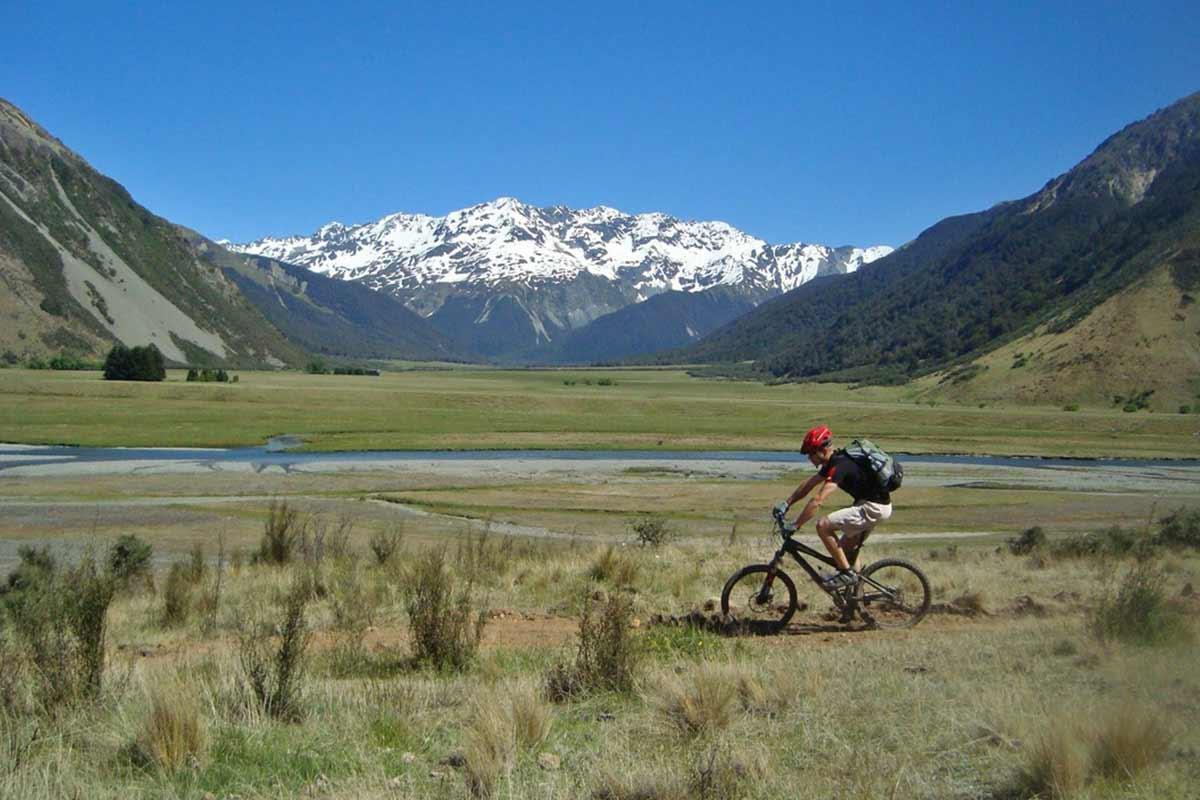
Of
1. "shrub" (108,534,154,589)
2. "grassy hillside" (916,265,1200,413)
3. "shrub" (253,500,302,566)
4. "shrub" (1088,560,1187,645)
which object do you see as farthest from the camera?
"grassy hillside" (916,265,1200,413)

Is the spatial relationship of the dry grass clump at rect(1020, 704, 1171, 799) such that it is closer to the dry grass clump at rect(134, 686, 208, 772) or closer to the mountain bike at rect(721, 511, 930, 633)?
the dry grass clump at rect(134, 686, 208, 772)

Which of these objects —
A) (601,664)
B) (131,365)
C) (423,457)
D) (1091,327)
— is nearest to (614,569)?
(601,664)

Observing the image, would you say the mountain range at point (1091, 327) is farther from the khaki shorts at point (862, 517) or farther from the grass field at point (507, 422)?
the khaki shorts at point (862, 517)

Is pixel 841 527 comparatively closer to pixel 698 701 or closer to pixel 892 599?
pixel 892 599

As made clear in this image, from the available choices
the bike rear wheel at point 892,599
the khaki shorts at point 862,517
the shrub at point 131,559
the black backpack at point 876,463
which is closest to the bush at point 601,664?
the khaki shorts at point 862,517

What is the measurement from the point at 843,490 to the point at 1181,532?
542 inches

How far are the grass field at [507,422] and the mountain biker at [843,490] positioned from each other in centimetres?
5712

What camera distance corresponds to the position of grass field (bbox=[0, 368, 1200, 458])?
69.6 meters

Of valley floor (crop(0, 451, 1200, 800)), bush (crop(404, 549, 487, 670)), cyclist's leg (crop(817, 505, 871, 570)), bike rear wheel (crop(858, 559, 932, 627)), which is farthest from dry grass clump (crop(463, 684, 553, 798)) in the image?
bike rear wheel (crop(858, 559, 932, 627))

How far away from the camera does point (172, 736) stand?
5945mm

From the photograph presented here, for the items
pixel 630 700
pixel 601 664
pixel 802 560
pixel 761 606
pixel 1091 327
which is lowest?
pixel 761 606

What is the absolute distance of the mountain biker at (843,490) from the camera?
33.2 ft

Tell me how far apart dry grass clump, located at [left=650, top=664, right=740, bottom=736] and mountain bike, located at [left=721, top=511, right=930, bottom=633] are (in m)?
3.40

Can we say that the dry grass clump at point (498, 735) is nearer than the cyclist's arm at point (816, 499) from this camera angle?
Yes
